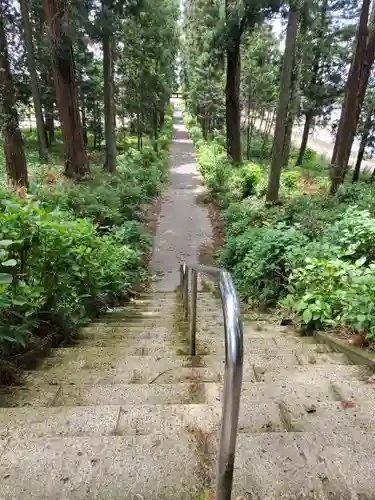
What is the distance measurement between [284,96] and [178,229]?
472cm

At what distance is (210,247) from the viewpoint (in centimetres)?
945

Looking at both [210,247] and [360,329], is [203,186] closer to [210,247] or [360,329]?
[210,247]

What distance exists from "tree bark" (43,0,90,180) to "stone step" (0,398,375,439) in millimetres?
8841

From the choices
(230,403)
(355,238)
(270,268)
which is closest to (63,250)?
(230,403)

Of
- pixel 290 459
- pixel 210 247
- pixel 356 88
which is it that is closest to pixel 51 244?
Answer: pixel 290 459

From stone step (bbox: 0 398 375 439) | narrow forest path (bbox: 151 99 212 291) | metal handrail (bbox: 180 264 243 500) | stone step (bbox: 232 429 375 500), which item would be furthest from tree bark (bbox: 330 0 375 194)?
metal handrail (bbox: 180 264 243 500)

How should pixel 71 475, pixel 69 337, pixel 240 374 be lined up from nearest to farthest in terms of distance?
pixel 240 374 → pixel 71 475 → pixel 69 337

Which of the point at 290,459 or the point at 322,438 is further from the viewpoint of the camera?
the point at 322,438

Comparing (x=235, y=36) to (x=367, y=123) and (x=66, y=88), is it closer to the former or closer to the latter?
(x=66, y=88)

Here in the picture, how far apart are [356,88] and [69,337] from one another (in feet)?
32.2

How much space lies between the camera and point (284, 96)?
8070mm

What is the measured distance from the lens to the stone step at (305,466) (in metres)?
1.21

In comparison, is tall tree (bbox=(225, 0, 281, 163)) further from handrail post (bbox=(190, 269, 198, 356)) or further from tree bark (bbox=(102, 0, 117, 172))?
handrail post (bbox=(190, 269, 198, 356))

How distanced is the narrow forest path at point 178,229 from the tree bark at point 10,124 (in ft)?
11.9
